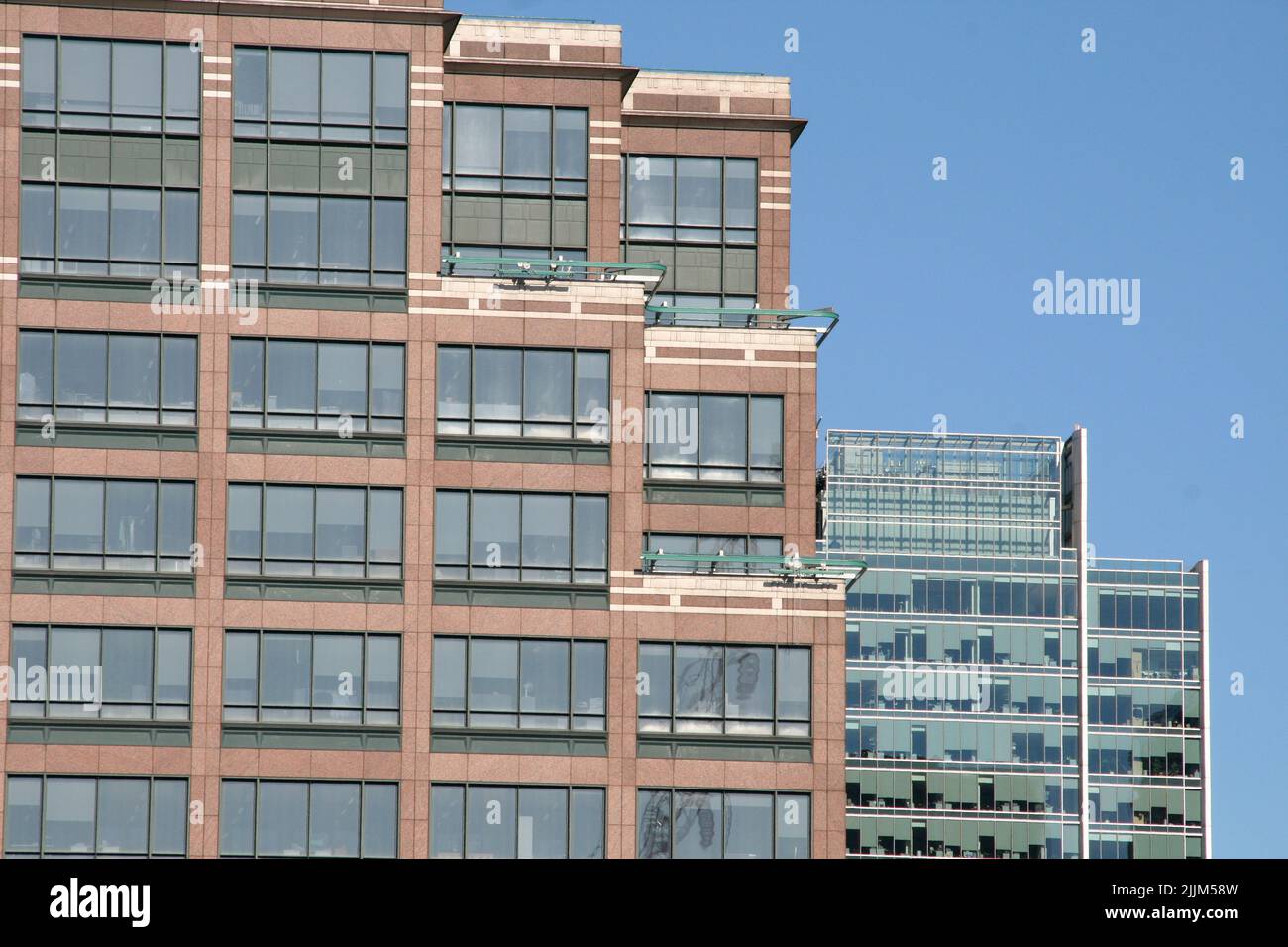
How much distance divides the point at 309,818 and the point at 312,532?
26.4 ft

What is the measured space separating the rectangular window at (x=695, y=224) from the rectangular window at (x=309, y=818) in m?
20.1

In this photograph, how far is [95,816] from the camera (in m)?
56.9

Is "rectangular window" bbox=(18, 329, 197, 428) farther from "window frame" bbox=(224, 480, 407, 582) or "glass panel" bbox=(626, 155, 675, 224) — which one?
"glass panel" bbox=(626, 155, 675, 224)

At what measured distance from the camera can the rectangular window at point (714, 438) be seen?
6344 centimetres

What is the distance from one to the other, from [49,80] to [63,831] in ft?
69.9

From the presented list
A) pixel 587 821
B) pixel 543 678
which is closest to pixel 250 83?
pixel 543 678

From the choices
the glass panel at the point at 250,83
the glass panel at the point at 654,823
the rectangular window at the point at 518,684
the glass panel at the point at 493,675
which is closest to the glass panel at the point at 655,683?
the rectangular window at the point at 518,684

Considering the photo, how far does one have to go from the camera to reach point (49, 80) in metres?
60.3

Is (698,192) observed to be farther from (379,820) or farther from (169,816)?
(169,816)

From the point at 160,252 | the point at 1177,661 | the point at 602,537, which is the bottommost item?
the point at 1177,661

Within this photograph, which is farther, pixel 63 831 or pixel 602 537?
pixel 602 537

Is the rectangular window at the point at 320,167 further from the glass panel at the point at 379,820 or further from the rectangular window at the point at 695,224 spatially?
the glass panel at the point at 379,820
